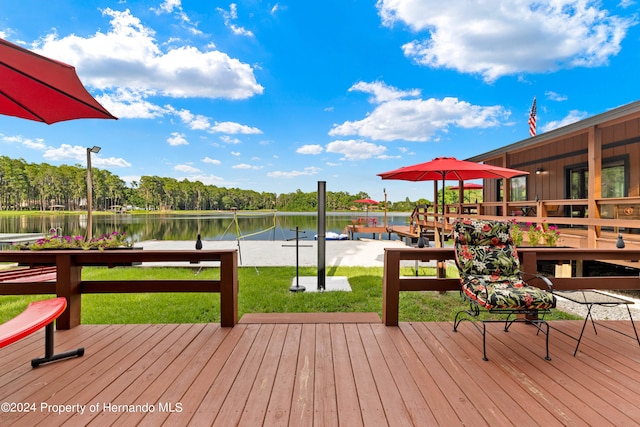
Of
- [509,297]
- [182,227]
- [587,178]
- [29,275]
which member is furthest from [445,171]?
[182,227]

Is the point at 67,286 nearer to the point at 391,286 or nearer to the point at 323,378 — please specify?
the point at 323,378

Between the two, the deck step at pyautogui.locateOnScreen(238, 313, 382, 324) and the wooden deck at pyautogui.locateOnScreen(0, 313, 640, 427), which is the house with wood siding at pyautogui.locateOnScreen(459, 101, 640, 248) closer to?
the wooden deck at pyautogui.locateOnScreen(0, 313, 640, 427)

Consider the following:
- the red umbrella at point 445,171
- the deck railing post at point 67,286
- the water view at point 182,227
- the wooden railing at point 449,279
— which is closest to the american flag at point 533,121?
the red umbrella at point 445,171

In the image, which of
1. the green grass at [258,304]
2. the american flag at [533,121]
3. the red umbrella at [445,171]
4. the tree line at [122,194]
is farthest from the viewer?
the tree line at [122,194]

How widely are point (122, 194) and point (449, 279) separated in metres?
66.4

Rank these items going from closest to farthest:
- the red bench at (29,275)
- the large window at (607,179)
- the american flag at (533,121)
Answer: the red bench at (29,275)
the large window at (607,179)
the american flag at (533,121)

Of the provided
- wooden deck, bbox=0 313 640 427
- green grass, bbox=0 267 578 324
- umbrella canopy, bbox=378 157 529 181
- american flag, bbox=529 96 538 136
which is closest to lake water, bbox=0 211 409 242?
green grass, bbox=0 267 578 324

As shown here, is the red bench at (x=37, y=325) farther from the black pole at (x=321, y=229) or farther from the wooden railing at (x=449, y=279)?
the black pole at (x=321, y=229)

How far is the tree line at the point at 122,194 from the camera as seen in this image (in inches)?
1854

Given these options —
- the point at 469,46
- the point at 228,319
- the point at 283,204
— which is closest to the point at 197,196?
the point at 283,204

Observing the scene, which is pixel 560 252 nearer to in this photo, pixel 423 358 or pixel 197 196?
pixel 423 358

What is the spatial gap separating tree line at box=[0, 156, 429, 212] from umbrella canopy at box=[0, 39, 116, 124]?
37.8m

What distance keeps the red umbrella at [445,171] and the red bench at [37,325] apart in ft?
15.4

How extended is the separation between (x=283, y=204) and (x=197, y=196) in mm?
21742
